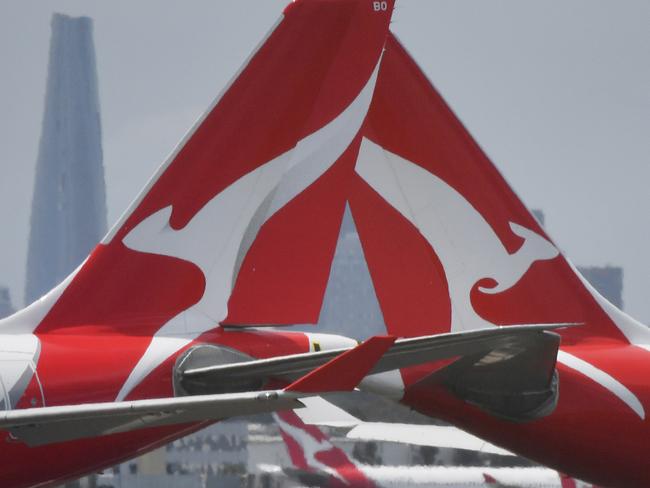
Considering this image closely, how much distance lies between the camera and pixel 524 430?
17922mm

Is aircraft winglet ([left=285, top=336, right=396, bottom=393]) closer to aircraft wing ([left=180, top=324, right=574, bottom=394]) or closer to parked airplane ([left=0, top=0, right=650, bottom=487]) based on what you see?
aircraft wing ([left=180, top=324, right=574, bottom=394])

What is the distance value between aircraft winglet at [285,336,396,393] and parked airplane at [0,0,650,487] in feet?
3.91

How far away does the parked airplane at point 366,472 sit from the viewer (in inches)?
1137

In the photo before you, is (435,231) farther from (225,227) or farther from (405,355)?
(405,355)

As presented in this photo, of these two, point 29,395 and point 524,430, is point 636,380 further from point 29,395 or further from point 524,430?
point 29,395

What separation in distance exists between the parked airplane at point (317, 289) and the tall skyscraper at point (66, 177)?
11712 centimetres

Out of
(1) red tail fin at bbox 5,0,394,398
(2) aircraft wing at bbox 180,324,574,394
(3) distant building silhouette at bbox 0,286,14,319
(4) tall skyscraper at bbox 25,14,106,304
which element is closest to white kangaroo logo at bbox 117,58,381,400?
(1) red tail fin at bbox 5,0,394,398

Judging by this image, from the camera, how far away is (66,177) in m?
174

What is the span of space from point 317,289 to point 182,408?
5994mm

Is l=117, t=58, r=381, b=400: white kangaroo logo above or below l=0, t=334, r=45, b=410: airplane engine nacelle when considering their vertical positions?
above

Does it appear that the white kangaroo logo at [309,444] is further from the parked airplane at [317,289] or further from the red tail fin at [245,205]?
the red tail fin at [245,205]

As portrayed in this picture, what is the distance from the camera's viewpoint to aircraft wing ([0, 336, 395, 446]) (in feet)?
37.0

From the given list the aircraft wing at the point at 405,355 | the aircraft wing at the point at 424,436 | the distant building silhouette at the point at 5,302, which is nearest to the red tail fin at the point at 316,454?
the aircraft wing at the point at 424,436

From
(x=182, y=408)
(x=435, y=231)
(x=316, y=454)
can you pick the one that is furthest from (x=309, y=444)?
(x=182, y=408)
